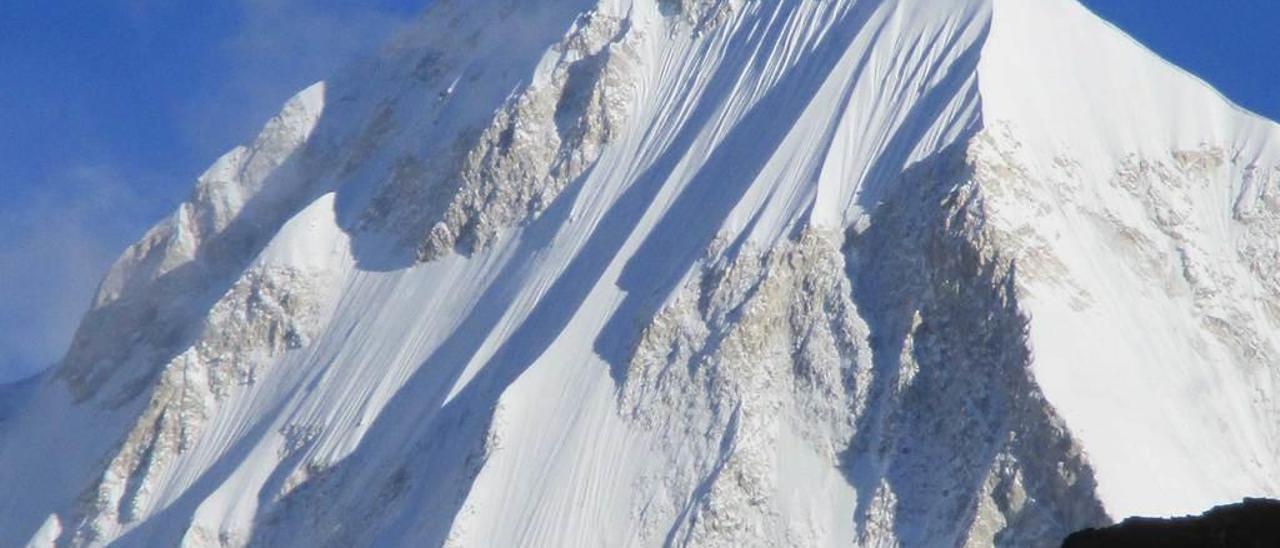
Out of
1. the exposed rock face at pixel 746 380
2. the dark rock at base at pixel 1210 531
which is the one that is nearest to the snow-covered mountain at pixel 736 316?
the exposed rock face at pixel 746 380

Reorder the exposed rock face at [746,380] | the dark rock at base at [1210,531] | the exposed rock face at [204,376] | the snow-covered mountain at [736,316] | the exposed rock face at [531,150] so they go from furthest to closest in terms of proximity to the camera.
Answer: the exposed rock face at [531,150]
the exposed rock face at [204,376]
the snow-covered mountain at [736,316]
the exposed rock face at [746,380]
the dark rock at base at [1210,531]

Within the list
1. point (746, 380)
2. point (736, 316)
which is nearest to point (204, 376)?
point (736, 316)

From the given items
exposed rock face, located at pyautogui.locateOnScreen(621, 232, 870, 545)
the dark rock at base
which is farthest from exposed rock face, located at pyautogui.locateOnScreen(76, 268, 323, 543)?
the dark rock at base

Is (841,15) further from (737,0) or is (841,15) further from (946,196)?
(946,196)

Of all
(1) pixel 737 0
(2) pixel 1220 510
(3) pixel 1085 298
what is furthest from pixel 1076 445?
(2) pixel 1220 510

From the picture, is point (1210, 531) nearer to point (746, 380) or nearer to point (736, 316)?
point (746, 380)

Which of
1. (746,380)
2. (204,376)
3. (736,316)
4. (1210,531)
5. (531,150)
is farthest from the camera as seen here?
(531,150)

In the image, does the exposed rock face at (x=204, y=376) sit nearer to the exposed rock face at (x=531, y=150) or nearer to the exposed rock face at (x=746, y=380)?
the exposed rock face at (x=531, y=150)

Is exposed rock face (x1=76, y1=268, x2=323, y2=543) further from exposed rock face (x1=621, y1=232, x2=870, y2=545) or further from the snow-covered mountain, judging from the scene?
exposed rock face (x1=621, y1=232, x2=870, y2=545)

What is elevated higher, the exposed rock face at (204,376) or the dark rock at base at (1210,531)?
the exposed rock face at (204,376)

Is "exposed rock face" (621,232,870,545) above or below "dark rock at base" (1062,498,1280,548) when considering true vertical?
above
